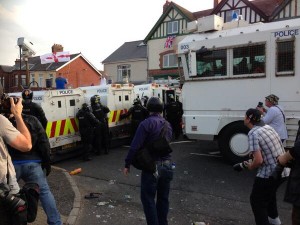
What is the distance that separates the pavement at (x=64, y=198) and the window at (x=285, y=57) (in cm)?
502

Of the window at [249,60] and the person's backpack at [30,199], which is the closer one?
the person's backpack at [30,199]

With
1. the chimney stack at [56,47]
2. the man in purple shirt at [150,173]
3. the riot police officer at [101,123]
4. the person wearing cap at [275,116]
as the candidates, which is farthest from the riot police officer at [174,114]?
the chimney stack at [56,47]

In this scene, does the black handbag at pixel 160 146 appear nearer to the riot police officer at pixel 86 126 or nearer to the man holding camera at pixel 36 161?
the man holding camera at pixel 36 161

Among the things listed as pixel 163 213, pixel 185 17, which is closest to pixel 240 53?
pixel 163 213

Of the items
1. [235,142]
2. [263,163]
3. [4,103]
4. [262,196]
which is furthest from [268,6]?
[4,103]

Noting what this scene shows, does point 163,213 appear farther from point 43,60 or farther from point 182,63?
point 43,60

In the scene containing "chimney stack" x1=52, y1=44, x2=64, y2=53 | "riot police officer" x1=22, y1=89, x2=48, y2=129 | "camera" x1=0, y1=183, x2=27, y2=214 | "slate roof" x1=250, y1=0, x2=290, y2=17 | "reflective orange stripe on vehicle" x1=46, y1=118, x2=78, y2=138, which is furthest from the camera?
"chimney stack" x1=52, y1=44, x2=64, y2=53

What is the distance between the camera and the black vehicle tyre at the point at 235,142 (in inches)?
299

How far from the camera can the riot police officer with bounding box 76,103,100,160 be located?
888 centimetres

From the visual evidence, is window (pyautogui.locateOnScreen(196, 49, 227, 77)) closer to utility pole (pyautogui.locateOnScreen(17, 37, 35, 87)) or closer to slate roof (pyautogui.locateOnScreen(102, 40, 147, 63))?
utility pole (pyautogui.locateOnScreen(17, 37, 35, 87))

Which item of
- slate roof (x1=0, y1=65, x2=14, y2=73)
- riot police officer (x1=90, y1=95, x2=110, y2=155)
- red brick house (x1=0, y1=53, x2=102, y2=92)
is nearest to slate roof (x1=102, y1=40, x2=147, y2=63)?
red brick house (x1=0, y1=53, x2=102, y2=92)

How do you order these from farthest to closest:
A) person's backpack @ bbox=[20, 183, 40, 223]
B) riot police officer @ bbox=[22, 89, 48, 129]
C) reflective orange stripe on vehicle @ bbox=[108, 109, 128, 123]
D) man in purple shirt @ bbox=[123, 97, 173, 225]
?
reflective orange stripe on vehicle @ bbox=[108, 109, 128, 123] < riot police officer @ bbox=[22, 89, 48, 129] < man in purple shirt @ bbox=[123, 97, 173, 225] < person's backpack @ bbox=[20, 183, 40, 223]

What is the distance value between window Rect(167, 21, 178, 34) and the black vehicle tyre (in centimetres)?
2375

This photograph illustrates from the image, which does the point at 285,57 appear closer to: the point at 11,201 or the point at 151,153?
the point at 151,153
